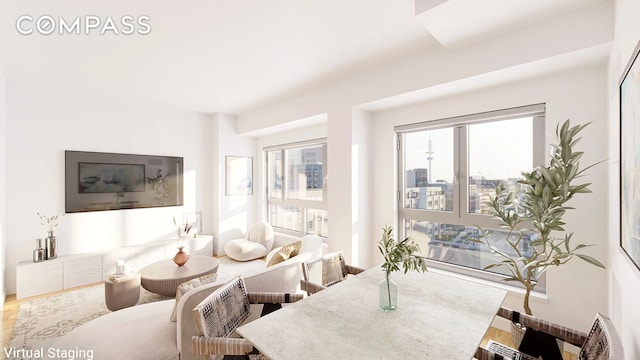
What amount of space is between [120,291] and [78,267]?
1.46 m

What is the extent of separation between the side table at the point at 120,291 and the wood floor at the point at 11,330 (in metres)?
0.74

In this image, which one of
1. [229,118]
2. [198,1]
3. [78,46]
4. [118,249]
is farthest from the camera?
[229,118]

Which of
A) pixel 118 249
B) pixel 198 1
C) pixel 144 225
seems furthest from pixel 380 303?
pixel 144 225

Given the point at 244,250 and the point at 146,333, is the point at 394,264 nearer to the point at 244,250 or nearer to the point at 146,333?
the point at 146,333

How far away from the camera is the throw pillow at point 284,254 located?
2.74 metres

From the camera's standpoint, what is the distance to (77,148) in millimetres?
4031

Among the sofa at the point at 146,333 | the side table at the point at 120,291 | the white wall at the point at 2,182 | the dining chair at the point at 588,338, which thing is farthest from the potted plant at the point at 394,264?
the white wall at the point at 2,182

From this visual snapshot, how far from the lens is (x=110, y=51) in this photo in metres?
2.70

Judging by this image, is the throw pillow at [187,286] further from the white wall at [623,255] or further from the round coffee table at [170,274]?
the white wall at [623,255]

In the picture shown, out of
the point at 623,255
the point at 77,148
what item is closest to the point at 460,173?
the point at 623,255

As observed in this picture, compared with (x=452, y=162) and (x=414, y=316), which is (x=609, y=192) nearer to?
(x=452, y=162)

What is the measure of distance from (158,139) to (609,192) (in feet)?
18.3

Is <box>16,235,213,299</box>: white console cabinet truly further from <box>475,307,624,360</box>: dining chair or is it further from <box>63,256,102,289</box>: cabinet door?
<box>475,307,624,360</box>: dining chair

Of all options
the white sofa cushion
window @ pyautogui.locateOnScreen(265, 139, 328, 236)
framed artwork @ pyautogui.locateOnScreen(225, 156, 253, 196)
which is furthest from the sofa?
framed artwork @ pyautogui.locateOnScreen(225, 156, 253, 196)
